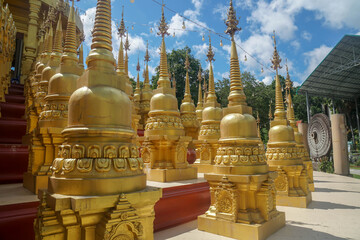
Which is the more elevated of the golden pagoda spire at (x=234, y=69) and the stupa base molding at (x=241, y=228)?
the golden pagoda spire at (x=234, y=69)

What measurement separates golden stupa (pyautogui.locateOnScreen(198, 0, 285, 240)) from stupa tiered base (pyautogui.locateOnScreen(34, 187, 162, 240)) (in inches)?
100

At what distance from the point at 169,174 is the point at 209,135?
2.70m

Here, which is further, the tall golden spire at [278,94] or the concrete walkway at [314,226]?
the tall golden spire at [278,94]

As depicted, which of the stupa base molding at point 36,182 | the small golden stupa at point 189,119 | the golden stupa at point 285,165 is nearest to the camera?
the stupa base molding at point 36,182

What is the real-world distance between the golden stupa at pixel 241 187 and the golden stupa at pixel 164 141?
184 centimetres

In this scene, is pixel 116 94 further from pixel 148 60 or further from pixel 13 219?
pixel 148 60

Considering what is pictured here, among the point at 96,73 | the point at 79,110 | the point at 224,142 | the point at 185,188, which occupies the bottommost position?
the point at 185,188

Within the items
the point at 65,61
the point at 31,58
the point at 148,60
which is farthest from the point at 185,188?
the point at 31,58

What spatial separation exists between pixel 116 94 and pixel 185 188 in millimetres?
3507

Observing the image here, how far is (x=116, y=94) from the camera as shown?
2.89m

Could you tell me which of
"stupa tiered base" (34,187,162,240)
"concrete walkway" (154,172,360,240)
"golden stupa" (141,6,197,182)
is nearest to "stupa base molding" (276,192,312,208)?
"concrete walkway" (154,172,360,240)

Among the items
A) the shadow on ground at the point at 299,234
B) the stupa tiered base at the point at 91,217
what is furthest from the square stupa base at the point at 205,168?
the stupa tiered base at the point at 91,217

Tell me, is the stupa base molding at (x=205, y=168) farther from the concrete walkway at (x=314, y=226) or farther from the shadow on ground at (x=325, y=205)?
the shadow on ground at (x=325, y=205)

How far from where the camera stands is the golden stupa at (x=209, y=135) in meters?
8.50
